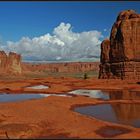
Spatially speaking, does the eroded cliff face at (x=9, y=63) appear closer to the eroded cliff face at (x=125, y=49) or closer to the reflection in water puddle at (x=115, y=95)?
the eroded cliff face at (x=125, y=49)

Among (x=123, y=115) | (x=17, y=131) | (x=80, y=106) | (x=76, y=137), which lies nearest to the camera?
(x=76, y=137)

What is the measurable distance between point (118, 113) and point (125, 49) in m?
37.2

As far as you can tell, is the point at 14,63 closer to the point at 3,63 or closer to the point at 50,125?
the point at 3,63

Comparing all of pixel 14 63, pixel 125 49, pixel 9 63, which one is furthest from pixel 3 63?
pixel 125 49

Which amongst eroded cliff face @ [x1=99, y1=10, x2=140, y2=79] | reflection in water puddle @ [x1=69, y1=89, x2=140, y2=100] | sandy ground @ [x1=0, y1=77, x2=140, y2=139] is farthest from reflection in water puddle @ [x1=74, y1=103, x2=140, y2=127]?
eroded cliff face @ [x1=99, y1=10, x2=140, y2=79]

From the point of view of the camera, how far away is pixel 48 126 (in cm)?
1683

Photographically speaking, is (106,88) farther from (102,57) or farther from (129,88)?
(102,57)

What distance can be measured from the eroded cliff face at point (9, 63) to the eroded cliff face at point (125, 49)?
77474 millimetres

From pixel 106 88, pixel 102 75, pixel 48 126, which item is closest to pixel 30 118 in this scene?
pixel 48 126

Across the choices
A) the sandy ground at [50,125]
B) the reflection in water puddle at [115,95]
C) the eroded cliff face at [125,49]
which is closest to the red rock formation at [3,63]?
the eroded cliff face at [125,49]

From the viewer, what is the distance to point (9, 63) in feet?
439

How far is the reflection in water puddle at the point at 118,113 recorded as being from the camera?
64.0ft

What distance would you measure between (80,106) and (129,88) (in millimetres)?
20410

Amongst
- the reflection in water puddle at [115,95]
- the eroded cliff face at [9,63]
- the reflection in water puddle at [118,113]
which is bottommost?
the reflection in water puddle at [115,95]
